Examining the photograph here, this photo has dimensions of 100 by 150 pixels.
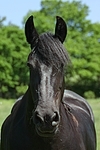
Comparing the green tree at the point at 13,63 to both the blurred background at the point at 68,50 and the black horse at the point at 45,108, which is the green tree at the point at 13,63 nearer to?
the blurred background at the point at 68,50

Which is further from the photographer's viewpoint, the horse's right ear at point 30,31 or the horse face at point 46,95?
the horse's right ear at point 30,31

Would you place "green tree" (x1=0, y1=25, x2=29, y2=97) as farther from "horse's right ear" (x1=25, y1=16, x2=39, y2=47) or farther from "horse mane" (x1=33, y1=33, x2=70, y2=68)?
"horse mane" (x1=33, y1=33, x2=70, y2=68)

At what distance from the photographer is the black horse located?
3703mm

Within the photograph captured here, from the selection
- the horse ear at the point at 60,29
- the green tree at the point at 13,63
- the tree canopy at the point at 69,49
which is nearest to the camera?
the horse ear at the point at 60,29

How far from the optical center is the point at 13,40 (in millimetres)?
51500

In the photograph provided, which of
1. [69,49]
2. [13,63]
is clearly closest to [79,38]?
[69,49]

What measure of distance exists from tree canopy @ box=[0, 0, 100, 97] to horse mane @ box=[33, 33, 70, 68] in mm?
41882

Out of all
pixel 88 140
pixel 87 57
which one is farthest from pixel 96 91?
pixel 88 140

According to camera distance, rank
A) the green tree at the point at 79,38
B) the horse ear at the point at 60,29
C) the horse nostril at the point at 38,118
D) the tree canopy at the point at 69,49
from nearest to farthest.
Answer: the horse nostril at the point at 38,118 → the horse ear at the point at 60,29 → the tree canopy at the point at 69,49 → the green tree at the point at 79,38

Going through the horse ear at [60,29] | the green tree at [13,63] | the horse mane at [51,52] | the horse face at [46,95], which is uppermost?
the green tree at [13,63]

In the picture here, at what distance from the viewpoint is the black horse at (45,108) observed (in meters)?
3.70

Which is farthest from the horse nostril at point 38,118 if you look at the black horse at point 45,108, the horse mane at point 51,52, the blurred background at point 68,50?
the blurred background at point 68,50

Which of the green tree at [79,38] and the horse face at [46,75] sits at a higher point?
the green tree at [79,38]

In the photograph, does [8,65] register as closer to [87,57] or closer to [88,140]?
[87,57]
